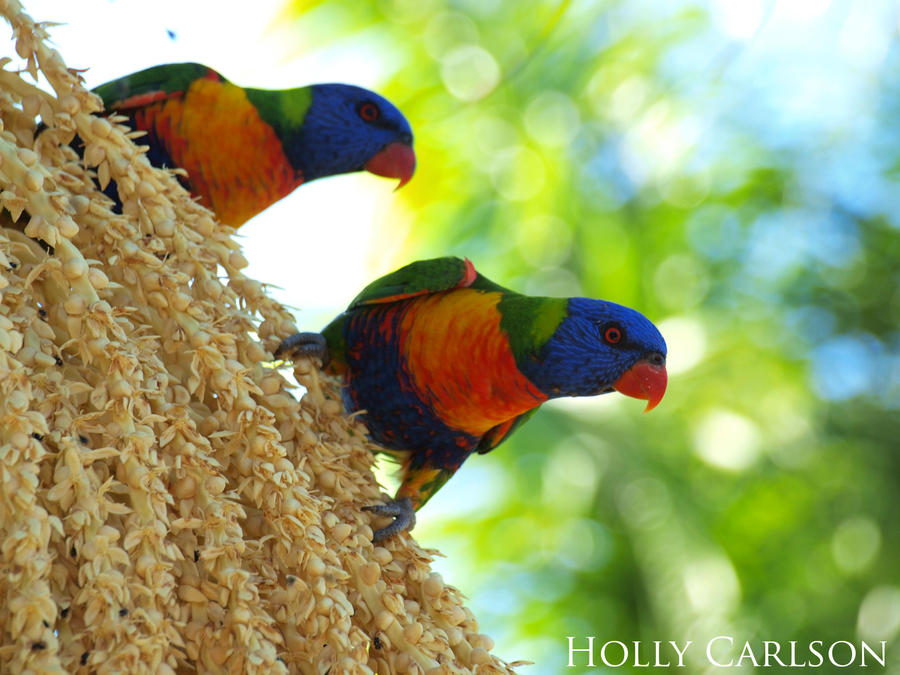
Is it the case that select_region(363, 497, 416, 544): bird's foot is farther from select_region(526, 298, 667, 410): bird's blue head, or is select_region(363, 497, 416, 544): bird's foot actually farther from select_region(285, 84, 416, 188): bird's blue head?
select_region(285, 84, 416, 188): bird's blue head

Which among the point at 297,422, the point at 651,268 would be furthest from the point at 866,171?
the point at 297,422

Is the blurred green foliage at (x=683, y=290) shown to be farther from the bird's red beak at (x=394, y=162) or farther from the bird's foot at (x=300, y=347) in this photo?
the bird's foot at (x=300, y=347)

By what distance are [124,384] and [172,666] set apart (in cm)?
22

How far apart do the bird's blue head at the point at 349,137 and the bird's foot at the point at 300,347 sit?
0.49 metres

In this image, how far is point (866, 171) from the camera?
3934 millimetres

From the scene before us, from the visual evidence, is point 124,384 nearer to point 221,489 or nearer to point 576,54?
point 221,489

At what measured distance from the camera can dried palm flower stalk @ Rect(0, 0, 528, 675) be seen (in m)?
0.59

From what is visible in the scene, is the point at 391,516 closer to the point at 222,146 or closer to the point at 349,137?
the point at 222,146

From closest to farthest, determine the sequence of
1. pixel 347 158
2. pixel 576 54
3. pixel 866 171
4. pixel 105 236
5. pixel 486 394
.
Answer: pixel 105 236 → pixel 486 394 → pixel 347 158 → pixel 576 54 → pixel 866 171

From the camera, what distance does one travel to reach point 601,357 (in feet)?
4.25

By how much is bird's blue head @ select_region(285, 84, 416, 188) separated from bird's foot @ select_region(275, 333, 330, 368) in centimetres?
49

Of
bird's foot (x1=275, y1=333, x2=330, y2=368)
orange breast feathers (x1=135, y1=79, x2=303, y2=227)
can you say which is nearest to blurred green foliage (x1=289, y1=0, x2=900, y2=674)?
orange breast feathers (x1=135, y1=79, x2=303, y2=227)

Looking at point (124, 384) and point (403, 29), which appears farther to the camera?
point (403, 29)

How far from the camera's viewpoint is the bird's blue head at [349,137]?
151cm
